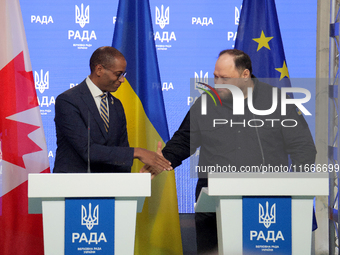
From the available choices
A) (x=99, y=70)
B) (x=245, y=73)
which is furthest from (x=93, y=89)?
(x=245, y=73)

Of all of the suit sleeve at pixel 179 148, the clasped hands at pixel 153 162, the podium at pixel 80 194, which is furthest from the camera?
the suit sleeve at pixel 179 148

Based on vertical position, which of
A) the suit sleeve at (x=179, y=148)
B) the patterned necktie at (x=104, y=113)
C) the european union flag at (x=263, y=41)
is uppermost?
the european union flag at (x=263, y=41)

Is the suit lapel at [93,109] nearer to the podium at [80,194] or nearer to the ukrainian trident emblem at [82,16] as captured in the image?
the podium at [80,194]

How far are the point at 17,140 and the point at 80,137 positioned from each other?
3.91 feet

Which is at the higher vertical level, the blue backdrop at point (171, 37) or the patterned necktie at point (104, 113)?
the blue backdrop at point (171, 37)

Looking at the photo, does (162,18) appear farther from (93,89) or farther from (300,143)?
(300,143)

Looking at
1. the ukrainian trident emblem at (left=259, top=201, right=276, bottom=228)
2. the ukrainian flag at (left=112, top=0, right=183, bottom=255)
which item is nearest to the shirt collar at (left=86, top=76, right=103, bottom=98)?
the ukrainian flag at (left=112, top=0, right=183, bottom=255)

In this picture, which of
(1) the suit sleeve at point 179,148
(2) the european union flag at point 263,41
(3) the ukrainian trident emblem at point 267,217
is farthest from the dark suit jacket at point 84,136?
(2) the european union flag at point 263,41

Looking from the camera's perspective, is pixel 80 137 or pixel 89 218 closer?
pixel 89 218

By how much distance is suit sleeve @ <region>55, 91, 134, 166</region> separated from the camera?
1.96 m

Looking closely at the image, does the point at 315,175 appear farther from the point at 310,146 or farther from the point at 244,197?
the point at 310,146

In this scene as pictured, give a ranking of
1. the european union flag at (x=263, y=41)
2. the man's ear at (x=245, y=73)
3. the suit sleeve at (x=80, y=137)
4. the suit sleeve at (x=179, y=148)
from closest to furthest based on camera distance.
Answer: the suit sleeve at (x=80, y=137)
the man's ear at (x=245, y=73)
the suit sleeve at (x=179, y=148)
the european union flag at (x=263, y=41)

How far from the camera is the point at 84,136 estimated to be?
203 centimetres

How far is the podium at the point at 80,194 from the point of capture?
57.3 inches
